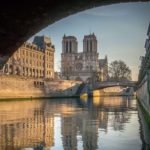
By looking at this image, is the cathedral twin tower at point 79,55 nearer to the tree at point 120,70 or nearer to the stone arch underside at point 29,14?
the tree at point 120,70

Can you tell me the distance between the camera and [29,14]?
5.38m

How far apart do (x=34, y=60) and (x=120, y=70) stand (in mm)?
26912

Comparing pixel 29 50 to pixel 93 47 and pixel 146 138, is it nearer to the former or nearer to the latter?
pixel 93 47

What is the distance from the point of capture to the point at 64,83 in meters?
91.9

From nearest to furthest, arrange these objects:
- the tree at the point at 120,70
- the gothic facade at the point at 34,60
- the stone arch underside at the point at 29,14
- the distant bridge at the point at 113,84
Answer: the stone arch underside at the point at 29,14 → the gothic facade at the point at 34,60 → the distant bridge at the point at 113,84 → the tree at the point at 120,70

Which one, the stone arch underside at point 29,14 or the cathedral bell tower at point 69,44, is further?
the cathedral bell tower at point 69,44

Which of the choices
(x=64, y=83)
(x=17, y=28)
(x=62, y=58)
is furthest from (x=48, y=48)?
(x=17, y=28)

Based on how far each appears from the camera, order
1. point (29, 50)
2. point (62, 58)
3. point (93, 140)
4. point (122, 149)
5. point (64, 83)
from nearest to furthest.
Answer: point (122, 149) < point (93, 140) < point (64, 83) < point (29, 50) < point (62, 58)

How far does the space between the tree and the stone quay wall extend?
17.4m

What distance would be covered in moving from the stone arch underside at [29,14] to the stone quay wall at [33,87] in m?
58.7

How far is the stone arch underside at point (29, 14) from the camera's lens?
5.15m

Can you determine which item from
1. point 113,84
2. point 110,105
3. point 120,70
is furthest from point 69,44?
point 110,105

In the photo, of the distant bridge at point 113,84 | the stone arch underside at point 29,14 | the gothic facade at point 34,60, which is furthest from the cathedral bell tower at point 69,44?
the stone arch underside at point 29,14

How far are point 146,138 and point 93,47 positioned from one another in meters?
137
